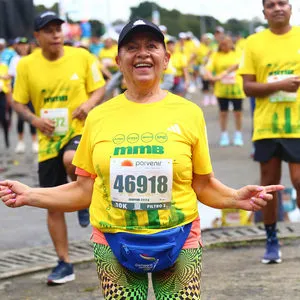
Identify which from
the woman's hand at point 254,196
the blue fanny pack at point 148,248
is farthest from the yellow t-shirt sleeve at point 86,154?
the woman's hand at point 254,196

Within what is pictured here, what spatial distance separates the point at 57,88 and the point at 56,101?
10 centimetres

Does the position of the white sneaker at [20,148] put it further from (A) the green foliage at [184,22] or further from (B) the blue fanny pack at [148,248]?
(A) the green foliage at [184,22]

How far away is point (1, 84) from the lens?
1595 cm

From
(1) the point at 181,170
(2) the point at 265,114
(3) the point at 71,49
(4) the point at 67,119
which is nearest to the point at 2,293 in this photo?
(4) the point at 67,119

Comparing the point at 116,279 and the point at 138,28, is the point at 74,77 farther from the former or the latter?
the point at 116,279

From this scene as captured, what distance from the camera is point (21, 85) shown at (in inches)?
267

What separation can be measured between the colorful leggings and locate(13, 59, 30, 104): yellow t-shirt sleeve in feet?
9.74

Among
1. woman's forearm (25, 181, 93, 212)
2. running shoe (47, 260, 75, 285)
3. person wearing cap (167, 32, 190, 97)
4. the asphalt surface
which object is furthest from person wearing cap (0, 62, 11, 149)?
woman's forearm (25, 181, 93, 212)

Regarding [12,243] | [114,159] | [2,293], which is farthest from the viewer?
[12,243]

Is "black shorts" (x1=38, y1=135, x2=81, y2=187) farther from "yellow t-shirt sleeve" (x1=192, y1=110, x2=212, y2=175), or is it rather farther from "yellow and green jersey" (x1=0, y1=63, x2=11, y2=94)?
"yellow and green jersey" (x1=0, y1=63, x2=11, y2=94)

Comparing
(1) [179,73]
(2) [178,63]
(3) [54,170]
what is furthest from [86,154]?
(2) [178,63]

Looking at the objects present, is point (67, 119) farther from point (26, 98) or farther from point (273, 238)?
point (273, 238)

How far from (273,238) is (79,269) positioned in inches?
62.3

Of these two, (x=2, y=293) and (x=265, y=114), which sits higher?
(x=265, y=114)
